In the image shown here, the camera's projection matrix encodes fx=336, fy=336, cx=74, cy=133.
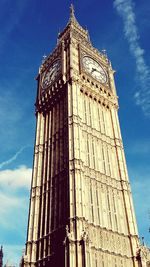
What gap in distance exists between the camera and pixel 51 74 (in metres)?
55.2

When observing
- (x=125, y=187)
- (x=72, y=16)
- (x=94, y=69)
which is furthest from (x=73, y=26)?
(x=125, y=187)

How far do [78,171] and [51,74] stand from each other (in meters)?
22.5

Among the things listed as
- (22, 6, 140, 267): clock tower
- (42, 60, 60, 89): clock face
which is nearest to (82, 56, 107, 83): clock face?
(22, 6, 140, 267): clock tower

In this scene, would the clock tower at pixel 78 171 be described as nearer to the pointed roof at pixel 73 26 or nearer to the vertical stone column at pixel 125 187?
the vertical stone column at pixel 125 187

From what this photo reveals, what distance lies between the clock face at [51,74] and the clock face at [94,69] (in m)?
4.52

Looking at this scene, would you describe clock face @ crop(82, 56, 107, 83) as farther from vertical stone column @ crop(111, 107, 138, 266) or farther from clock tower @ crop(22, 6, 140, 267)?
vertical stone column @ crop(111, 107, 138, 266)

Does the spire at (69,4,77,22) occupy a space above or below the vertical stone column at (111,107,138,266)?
above

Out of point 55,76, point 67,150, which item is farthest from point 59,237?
point 55,76

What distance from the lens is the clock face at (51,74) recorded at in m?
54.0

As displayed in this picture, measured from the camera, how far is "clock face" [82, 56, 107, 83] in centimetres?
5402

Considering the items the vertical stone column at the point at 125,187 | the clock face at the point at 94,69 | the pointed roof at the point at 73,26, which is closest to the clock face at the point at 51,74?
the clock face at the point at 94,69

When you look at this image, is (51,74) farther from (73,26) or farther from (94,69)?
(73,26)

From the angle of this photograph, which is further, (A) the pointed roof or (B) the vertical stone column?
(A) the pointed roof

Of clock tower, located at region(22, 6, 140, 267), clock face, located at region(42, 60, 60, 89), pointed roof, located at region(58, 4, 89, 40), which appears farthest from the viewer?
pointed roof, located at region(58, 4, 89, 40)
